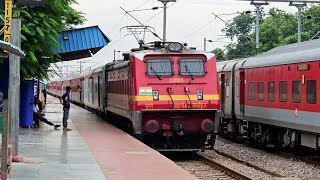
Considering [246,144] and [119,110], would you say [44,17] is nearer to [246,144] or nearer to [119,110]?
[119,110]

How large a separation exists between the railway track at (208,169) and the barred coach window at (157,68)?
8.82ft

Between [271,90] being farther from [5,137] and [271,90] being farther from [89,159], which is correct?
[5,137]

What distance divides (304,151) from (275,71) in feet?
10.0

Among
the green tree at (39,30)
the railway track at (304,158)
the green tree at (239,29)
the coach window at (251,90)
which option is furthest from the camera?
the green tree at (239,29)

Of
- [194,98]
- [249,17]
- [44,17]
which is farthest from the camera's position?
[249,17]

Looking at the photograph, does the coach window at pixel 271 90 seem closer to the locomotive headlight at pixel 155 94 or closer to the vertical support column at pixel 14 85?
the locomotive headlight at pixel 155 94

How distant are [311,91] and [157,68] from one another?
4.63 meters

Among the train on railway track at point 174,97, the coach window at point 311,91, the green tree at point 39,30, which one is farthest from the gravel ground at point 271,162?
the green tree at point 39,30

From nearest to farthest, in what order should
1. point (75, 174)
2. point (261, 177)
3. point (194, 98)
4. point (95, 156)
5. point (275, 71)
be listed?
point (75, 174) < point (261, 177) < point (95, 156) < point (194, 98) < point (275, 71)

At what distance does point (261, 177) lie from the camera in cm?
1423

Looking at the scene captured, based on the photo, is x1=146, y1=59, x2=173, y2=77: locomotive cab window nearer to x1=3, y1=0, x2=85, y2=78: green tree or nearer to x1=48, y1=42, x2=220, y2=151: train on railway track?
x1=48, y1=42, x2=220, y2=151: train on railway track

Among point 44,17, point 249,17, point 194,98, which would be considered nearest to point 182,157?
point 194,98

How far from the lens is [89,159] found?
14422 millimetres

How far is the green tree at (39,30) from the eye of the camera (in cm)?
1619
